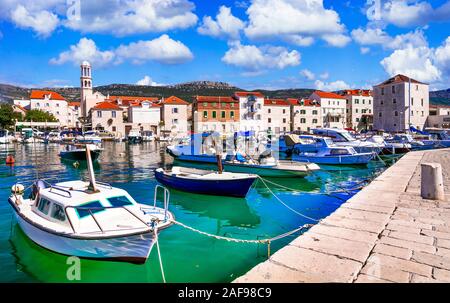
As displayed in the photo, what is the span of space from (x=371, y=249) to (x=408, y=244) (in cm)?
88

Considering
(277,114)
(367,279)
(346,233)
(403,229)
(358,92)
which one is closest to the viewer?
(367,279)

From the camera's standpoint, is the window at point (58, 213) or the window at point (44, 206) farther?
the window at point (44, 206)

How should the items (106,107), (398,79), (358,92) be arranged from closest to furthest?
(398,79) < (106,107) < (358,92)

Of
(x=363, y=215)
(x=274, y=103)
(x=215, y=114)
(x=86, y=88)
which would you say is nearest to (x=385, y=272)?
(x=363, y=215)

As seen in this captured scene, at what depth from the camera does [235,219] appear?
46.1 feet

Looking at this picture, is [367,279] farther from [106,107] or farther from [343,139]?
[106,107]

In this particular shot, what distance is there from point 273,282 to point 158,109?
79816mm

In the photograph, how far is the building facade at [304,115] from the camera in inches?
3421

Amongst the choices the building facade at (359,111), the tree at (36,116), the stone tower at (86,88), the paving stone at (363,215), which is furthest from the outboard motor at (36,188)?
the building facade at (359,111)

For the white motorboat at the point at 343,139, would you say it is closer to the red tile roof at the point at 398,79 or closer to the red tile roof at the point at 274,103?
the red tile roof at the point at 274,103

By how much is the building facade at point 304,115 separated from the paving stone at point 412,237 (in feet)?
264

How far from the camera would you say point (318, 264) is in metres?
5.91

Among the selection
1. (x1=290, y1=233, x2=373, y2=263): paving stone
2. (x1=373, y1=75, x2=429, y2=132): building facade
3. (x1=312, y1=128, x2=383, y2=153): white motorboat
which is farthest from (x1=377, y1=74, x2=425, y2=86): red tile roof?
(x1=290, y1=233, x2=373, y2=263): paving stone
